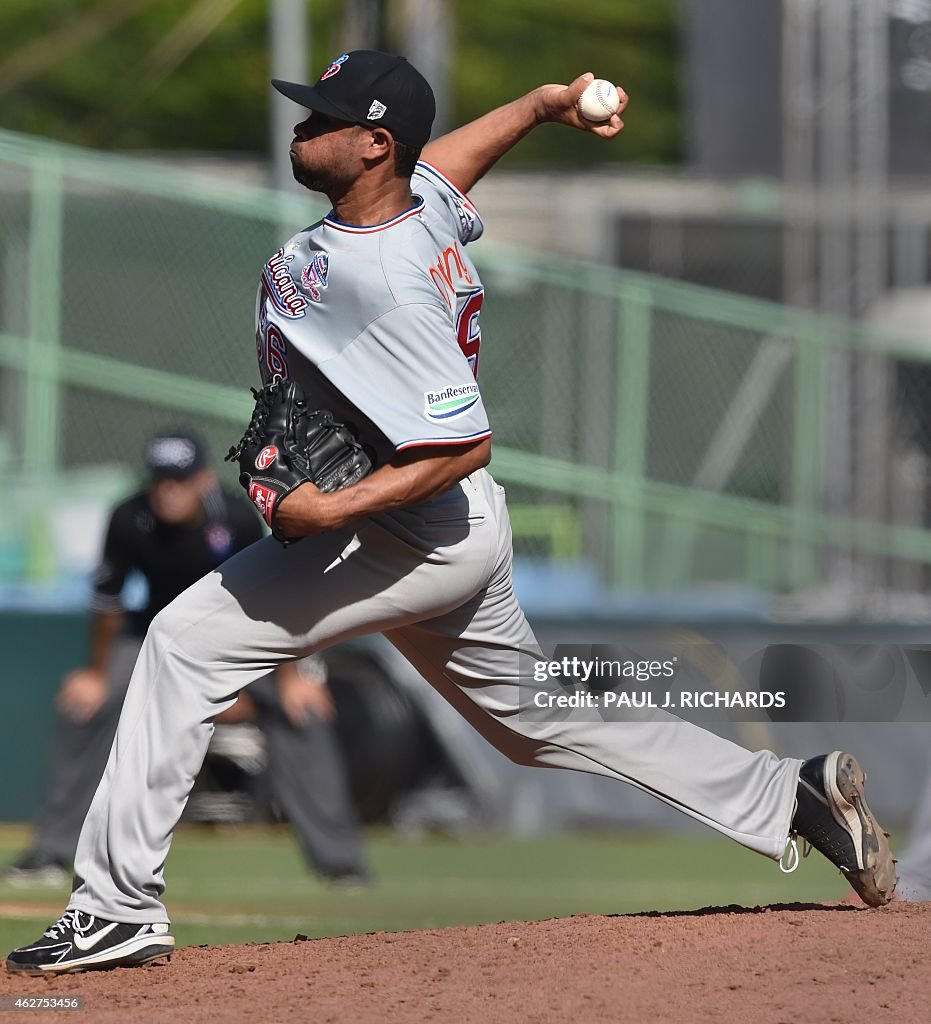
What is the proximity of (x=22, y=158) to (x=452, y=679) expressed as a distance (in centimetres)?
708

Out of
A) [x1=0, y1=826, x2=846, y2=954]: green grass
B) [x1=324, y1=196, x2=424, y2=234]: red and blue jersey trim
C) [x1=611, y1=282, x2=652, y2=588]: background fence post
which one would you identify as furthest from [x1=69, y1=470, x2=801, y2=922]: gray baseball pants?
[x1=611, y1=282, x2=652, y2=588]: background fence post

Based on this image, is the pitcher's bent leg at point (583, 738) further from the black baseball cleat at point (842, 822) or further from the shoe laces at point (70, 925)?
the shoe laces at point (70, 925)

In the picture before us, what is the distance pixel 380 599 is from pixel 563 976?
0.95m

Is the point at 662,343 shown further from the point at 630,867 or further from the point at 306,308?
the point at 306,308

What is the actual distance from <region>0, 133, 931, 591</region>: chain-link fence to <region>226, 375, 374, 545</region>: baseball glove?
6.53m

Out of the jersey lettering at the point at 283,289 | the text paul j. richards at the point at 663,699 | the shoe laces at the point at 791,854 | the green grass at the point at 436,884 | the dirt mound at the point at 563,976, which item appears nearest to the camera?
the dirt mound at the point at 563,976

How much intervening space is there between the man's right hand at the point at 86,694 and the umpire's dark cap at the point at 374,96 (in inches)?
193

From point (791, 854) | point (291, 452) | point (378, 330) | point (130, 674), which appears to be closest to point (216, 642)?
point (291, 452)

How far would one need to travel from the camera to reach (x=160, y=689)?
4.29 meters

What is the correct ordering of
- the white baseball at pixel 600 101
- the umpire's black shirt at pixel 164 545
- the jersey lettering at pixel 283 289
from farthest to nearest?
the umpire's black shirt at pixel 164 545, the white baseball at pixel 600 101, the jersey lettering at pixel 283 289

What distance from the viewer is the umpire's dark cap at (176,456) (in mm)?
8297

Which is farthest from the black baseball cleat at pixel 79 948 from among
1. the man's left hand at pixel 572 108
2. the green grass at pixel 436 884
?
the man's left hand at pixel 572 108

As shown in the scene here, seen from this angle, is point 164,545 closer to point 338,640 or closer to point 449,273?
point 338,640

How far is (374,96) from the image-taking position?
425cm
